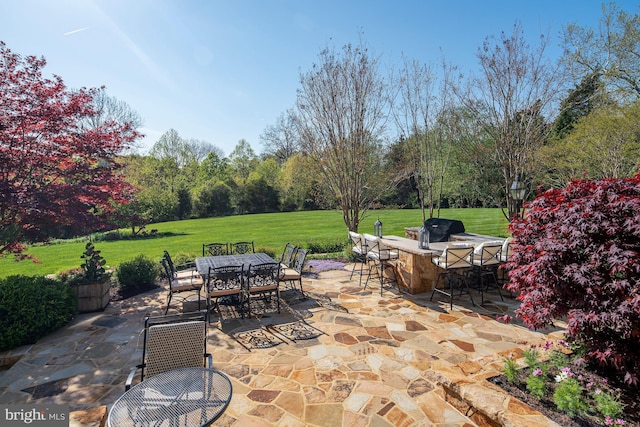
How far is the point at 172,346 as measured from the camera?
2.53 meters

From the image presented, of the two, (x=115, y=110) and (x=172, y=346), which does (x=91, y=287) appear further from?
(x=115, y=110)

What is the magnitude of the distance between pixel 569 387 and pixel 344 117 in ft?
24.9

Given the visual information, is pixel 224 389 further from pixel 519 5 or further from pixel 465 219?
pixel 465 219

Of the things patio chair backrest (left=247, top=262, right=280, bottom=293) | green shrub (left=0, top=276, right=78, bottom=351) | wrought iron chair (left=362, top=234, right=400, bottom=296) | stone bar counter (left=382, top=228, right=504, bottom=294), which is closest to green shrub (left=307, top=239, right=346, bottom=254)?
wrought iron chair (left=362, top=234, right=400, bottom=296)

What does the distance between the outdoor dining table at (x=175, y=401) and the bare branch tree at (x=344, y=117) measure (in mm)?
7326

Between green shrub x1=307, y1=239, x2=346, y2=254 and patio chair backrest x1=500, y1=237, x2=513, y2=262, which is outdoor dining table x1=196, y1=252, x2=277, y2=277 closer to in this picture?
patio chair backrest x1=500, y1=237, x2=513, y2=262

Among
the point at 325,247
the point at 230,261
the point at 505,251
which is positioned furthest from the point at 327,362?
the point at 325,247

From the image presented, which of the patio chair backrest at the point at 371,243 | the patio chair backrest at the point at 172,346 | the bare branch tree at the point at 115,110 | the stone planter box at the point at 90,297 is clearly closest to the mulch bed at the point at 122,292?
the stone planter box at the point at 90,297

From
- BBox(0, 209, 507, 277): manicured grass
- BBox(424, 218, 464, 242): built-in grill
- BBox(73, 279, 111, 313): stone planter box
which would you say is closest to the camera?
BBox(73, 279, 111, 313): stone planter box

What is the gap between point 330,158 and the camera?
29.4 ft

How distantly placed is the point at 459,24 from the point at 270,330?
844 cm

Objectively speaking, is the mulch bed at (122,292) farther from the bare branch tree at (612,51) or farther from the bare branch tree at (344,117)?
the bare branch tree at (612,51)

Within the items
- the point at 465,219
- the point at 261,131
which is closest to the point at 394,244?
the point at 465,219

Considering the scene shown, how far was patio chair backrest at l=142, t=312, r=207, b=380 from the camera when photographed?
8.13 ft
